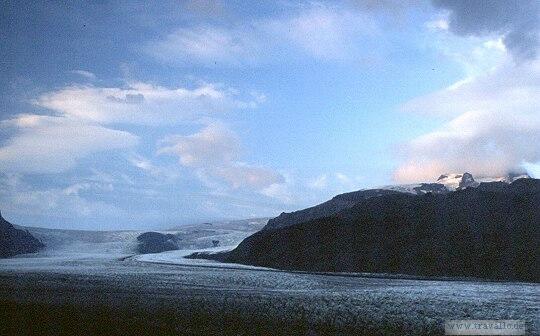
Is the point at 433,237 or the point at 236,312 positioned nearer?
the point at 236,312

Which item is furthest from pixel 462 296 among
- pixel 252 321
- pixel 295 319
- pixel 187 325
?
pixel 187 325

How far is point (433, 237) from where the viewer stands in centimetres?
12781

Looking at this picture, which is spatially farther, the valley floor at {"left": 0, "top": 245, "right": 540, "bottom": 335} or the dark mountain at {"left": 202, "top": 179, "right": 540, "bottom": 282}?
the dark mountain at {"left": 202, "top": 179, "right": 540, "bottom": 282}

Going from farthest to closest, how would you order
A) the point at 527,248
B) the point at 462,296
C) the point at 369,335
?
the point at 527,248
the point at 462,296
the point at 369,335

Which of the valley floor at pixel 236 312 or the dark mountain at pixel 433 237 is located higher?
the dark mountain at pixel 433 237

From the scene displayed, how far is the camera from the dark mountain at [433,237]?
377 feet

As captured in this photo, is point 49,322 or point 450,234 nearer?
point 49,322

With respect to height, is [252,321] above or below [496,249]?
below

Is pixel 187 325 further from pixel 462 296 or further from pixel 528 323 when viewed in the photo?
pixel 462 296

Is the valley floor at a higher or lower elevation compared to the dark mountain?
lower

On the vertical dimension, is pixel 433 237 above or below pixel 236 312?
above

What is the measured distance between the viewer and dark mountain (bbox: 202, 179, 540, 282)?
115 metres

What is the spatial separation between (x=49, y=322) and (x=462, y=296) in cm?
5888

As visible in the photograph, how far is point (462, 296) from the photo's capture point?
67562 mm
